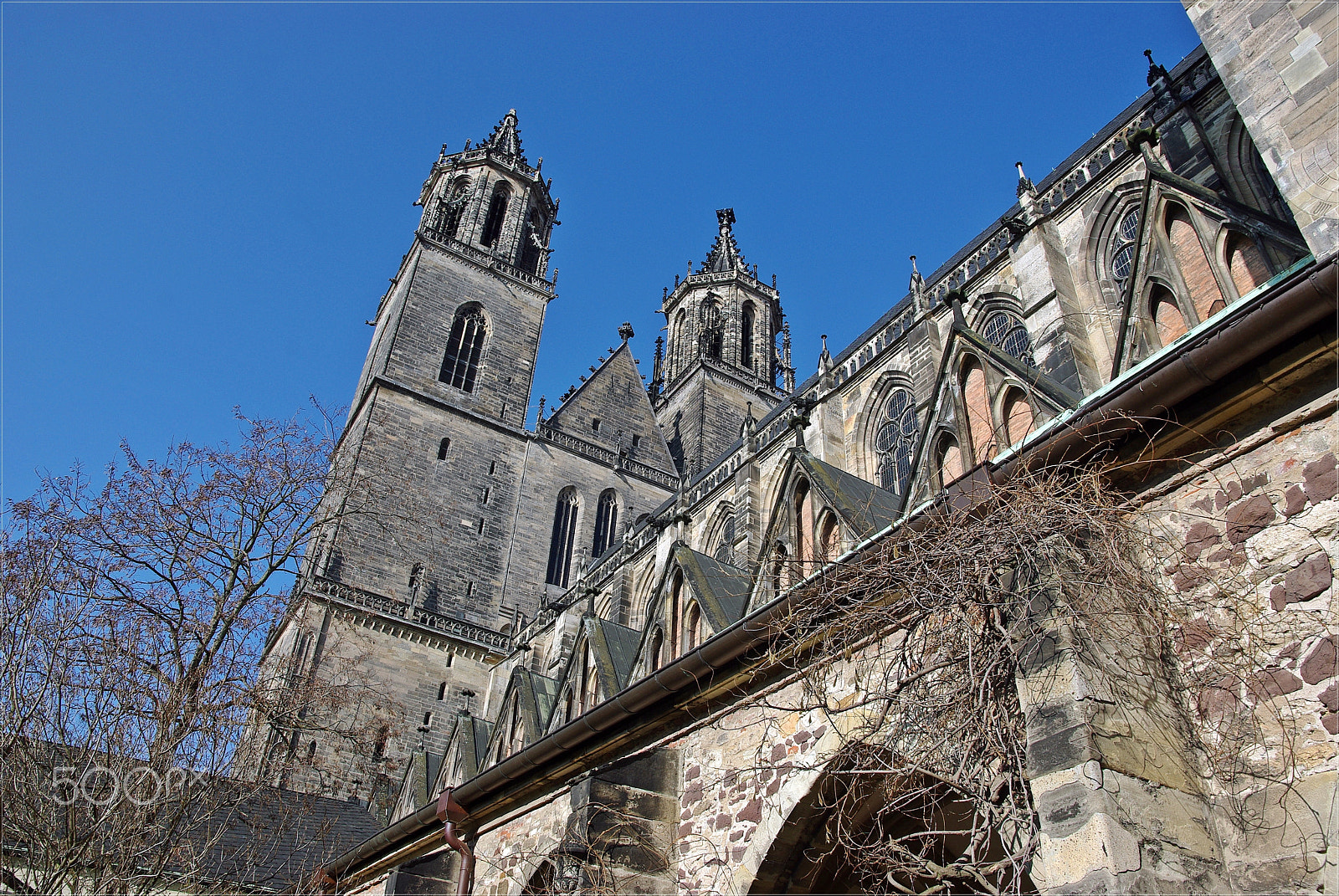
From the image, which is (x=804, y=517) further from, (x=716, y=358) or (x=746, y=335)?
(x=746, y=335)

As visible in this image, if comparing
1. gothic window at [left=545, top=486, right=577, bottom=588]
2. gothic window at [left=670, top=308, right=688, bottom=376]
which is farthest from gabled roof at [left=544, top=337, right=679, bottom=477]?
gothic window at [left=670, top=308, right=688, bottom=376]

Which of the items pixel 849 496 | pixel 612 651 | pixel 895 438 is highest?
pixel 895 438

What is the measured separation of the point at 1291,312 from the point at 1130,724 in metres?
2.21

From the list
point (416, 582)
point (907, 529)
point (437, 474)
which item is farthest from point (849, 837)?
point (437, 474)

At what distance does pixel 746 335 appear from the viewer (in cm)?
4103

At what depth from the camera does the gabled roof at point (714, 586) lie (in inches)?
414

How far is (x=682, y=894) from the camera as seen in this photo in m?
7.43

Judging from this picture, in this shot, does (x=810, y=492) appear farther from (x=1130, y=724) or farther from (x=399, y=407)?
(x=399, y=407)

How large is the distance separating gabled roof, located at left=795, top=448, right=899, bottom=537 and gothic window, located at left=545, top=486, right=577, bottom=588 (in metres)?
18.7

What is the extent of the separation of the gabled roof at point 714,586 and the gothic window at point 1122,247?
24.4 ft

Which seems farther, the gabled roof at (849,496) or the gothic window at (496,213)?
the gothic window at (496,213)

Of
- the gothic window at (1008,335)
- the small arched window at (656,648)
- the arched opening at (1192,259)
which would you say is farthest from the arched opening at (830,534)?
the gothic window at (1008,335)

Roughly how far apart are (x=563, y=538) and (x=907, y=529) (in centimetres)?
2456

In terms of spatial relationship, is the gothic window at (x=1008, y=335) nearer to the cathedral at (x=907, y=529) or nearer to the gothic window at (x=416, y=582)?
the cathedral at (x=907, y=529)
